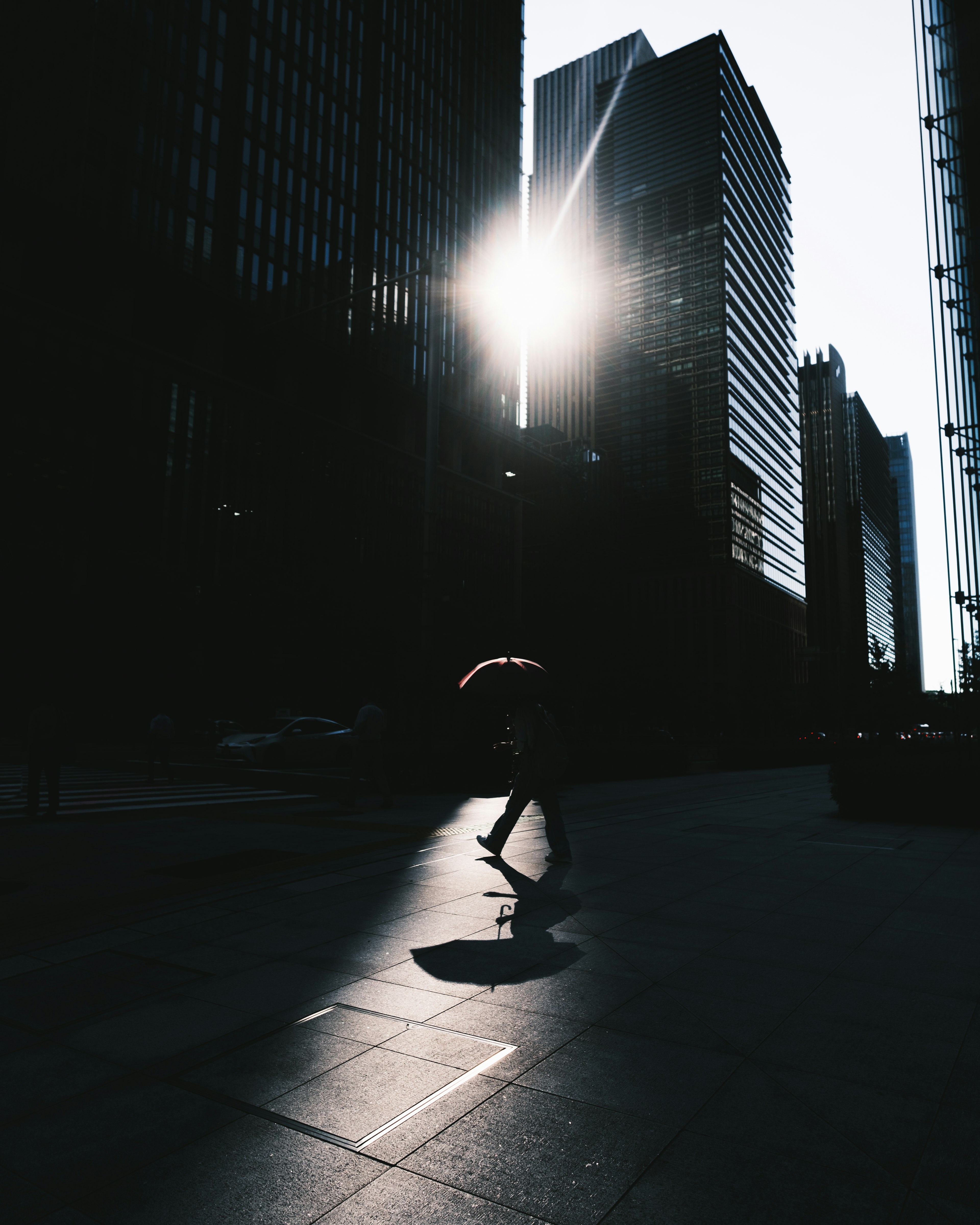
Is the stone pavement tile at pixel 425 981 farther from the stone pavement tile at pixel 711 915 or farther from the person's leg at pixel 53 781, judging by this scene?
the person's leg at pixel 53 781

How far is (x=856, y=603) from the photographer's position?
18562cm

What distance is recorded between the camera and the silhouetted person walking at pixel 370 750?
12.6 m

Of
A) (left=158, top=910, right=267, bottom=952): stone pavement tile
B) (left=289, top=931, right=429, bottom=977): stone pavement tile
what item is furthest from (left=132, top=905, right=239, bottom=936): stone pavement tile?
(left=289, top=931, right=429, bottom=977): stone pavement tile

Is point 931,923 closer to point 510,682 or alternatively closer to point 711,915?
point 711,915

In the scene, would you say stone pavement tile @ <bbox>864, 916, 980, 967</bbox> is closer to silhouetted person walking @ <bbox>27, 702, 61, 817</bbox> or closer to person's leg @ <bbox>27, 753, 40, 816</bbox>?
silhouetted person walking @ <bbox>27, 702, 61, 817</bbox>

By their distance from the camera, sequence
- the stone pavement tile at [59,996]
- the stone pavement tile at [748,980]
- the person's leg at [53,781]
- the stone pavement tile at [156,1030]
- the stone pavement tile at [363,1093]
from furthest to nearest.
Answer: the person's leg at [53,781]
the stone pavement tile at [748,980]
the stone pavement tile at [59,996]
the stone pavement tile at [156,1030]
the stone pavement tile at [363,1093]

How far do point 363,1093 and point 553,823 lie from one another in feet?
17.0

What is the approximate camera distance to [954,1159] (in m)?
2.72

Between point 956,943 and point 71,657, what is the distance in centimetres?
3908

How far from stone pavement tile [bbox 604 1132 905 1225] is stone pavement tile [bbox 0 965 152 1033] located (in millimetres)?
2940

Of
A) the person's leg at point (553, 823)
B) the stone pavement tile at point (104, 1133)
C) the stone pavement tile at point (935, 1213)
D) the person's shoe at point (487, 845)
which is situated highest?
the person's leg at point (553, 823)

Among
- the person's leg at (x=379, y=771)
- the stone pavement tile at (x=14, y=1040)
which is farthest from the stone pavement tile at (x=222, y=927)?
the person's leg at (x=379, y=771)

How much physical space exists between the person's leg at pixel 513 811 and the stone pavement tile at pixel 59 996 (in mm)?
4248

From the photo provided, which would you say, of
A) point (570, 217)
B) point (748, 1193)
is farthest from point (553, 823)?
point (570, 217)
